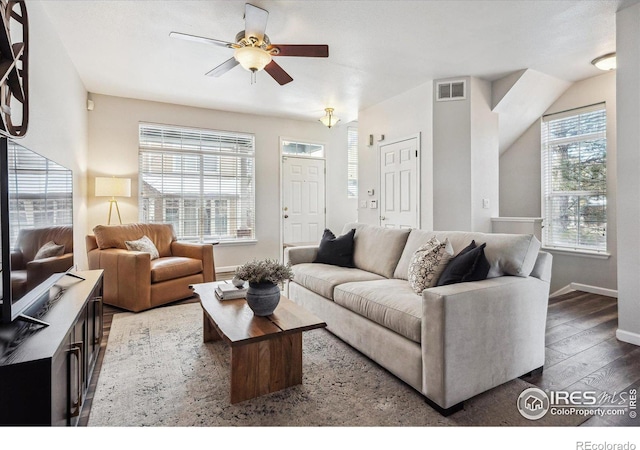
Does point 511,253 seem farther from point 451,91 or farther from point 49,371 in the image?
point 451,91

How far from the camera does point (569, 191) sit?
Result: 4.30 metres

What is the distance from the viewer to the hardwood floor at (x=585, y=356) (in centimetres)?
194

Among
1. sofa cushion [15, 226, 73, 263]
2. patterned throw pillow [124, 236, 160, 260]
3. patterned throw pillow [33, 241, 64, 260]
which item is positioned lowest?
patterned throw pillow [124, 236, 160, 260]

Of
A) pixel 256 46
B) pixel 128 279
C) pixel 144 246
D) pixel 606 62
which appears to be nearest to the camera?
pixel 256 46

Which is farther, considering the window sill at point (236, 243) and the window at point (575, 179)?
the window sill at point (236, 243)

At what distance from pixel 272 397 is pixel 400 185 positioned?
3.60m

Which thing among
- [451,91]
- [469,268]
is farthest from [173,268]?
[451,91]

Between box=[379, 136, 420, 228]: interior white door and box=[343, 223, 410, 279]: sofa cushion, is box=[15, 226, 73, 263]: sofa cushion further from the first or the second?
box=[379, 136, 420, 228]: interior white door

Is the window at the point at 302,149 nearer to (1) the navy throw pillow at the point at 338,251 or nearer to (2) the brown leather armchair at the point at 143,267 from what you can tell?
(2) the brown leather armchair at the point at 143,267

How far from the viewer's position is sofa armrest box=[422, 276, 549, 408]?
1.64 meters

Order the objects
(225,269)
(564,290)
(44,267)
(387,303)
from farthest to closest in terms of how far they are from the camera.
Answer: (225,269)
(564,290)
(387,303)
(44,267)

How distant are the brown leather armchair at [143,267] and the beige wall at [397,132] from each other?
2.71 meters

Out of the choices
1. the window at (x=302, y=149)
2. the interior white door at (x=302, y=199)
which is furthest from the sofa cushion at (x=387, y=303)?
the window at (x=302, y=149)

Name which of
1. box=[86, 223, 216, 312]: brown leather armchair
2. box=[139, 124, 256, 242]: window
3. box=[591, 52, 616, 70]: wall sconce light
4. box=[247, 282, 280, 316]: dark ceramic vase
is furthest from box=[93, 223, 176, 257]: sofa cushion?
box=[591, 52, 616, 70]: wall sconce light
